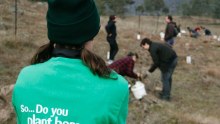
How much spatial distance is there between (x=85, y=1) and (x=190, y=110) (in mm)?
8152

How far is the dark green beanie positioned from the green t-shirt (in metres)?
0.09

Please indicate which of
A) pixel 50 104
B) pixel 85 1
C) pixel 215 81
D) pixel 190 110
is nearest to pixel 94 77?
pixel 50 104

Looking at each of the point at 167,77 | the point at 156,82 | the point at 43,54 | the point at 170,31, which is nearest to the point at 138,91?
the point at 167,77

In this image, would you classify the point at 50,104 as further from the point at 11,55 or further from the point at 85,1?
the point at 11,55

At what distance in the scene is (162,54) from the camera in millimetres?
9195

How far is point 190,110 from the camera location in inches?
373

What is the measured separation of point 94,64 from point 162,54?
7.71 meters

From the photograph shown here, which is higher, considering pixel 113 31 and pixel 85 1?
pixel 85 1

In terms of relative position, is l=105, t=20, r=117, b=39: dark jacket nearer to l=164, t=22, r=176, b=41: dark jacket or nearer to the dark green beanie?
l=164, t=22, r=176, b=41: dark jacket

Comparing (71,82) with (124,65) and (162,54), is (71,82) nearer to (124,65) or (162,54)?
(124,65)

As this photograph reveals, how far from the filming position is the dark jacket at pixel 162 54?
9078 millimetres

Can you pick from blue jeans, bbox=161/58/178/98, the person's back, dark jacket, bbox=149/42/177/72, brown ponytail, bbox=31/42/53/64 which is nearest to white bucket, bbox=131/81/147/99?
dark jacket, bbox=149/42/177/72

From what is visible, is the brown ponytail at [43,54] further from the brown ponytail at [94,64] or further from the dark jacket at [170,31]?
the dark jacket at [170,31]

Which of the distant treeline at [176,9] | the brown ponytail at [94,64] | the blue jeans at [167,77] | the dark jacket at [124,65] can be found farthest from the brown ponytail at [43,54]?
the distant treeline at [176,9]
